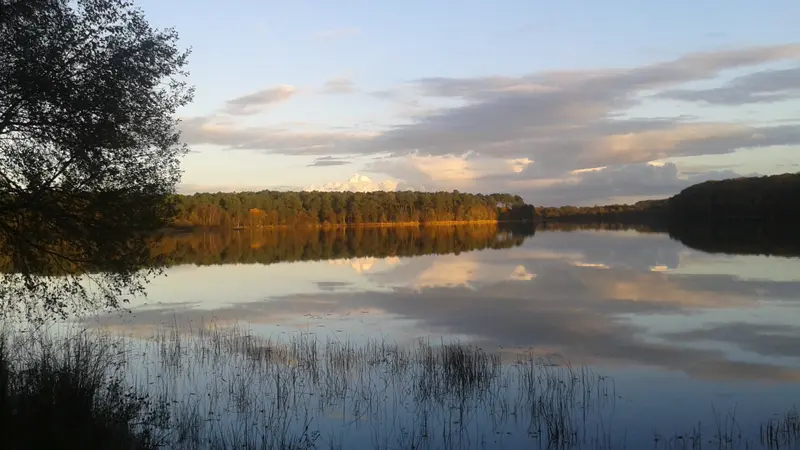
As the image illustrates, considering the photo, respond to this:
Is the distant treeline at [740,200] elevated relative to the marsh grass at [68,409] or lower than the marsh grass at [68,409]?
elevated

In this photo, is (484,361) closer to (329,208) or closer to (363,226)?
(329,208)

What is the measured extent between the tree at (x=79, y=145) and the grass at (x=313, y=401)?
1581 mm

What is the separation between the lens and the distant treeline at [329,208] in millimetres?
108938

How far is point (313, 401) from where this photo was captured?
35.7 ft

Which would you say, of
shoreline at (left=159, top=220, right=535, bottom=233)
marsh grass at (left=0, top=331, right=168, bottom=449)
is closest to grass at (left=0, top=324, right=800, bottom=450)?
marsh grass at (left=0, top=331, right=168, bottom=449)

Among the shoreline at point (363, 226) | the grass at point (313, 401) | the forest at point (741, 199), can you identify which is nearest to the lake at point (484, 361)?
the grass at point (313, 401)

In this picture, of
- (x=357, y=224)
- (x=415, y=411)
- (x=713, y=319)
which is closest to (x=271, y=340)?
(x=415, y=411)

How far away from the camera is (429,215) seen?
138125 mm

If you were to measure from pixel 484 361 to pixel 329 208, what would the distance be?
111033mm

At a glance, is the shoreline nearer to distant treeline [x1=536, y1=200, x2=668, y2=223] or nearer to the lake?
distant treeline [x1=536, y1=200, x2=668, y2=223]

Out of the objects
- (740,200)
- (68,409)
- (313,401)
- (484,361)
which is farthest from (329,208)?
(68,409)

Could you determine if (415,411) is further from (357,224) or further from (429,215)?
(429,215)

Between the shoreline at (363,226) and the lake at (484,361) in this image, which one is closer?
the lake at (484,361)

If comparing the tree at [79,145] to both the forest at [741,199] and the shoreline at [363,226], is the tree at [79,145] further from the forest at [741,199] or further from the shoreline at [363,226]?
the shoreline at [363,226]
